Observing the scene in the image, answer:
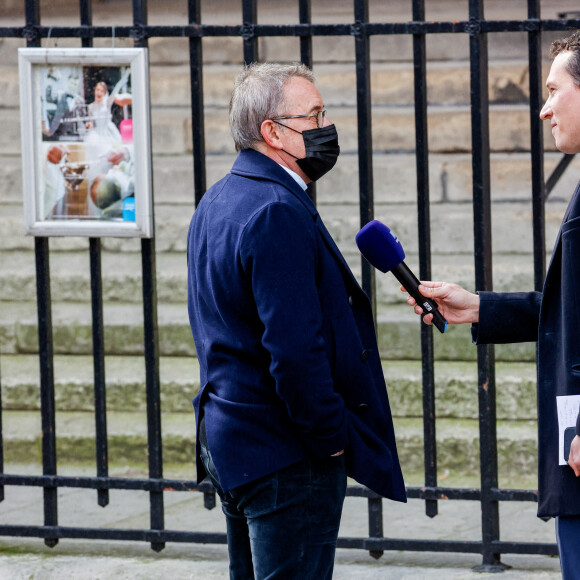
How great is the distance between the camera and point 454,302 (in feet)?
10.1

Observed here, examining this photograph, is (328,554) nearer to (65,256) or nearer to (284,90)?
(284,90)

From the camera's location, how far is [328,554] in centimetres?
278

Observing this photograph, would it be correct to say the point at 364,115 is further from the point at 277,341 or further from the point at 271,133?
the point at 277,341

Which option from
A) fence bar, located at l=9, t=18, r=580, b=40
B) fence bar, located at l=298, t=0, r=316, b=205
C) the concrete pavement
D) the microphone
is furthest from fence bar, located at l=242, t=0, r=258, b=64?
the concrete pavement

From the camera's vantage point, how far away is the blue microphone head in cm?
A: 284

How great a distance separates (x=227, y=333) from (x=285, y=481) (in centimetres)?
40

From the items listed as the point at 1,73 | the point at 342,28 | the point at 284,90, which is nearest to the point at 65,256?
the point at 1,73

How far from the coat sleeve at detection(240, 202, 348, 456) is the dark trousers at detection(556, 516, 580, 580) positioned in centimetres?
61

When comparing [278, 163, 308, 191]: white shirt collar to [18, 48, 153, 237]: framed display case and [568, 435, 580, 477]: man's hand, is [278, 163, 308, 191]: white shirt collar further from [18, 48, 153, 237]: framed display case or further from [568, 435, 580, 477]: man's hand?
[18, 48, 153, 237]: framed display case

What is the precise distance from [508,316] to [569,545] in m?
0.70

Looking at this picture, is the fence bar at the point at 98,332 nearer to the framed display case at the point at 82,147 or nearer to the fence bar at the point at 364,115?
the framed display case at the point at 82,147

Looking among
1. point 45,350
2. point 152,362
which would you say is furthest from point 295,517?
point 45,350

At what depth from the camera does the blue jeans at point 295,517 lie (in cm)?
271

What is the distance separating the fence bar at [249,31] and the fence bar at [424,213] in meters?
0.58
